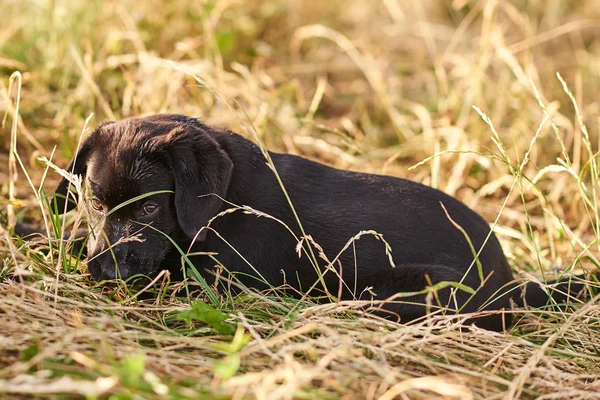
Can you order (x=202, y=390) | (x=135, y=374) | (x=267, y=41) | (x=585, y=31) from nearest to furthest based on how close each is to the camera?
(x=135, y=374) < (x=202, y=390) < (x=267, y=41) < (x=585, y=31)

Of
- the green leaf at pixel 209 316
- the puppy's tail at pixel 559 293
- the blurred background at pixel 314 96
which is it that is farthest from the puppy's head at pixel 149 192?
the puppy's tail at pixel 559 293

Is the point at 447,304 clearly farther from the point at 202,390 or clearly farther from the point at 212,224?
the point at 202,390

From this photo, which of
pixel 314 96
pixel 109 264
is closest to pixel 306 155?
pixel 314 96

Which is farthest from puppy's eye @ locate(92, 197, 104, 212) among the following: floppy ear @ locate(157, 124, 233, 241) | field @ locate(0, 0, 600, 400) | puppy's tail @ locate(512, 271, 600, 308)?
puppy's tail @ locate(512, 271, 600, 308)

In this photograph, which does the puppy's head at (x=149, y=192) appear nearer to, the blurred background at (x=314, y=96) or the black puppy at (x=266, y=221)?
the black puppy at (x=266, y=221)

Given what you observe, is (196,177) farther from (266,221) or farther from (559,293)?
(559,293)

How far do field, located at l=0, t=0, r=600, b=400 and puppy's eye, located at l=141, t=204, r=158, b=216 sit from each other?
33 centimetres

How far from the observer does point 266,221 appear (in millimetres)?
3547

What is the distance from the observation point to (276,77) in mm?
6953

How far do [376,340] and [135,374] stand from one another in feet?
3.20

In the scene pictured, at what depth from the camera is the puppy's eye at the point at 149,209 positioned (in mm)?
3338

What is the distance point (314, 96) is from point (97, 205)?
3712 millimetres

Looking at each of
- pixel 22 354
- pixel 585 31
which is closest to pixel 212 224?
pixel 22 354

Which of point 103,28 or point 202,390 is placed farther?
point 103,28
